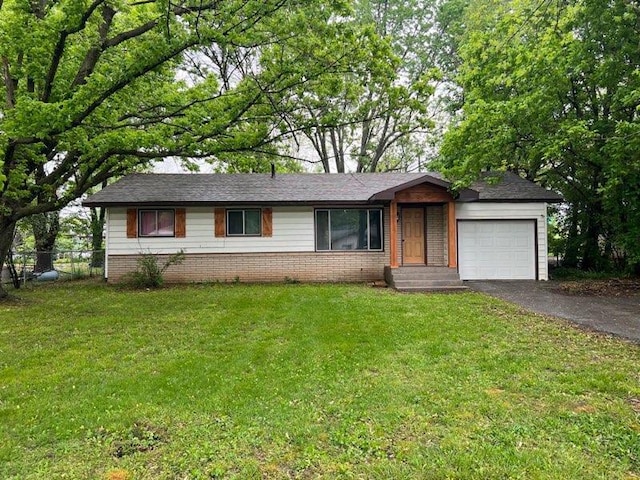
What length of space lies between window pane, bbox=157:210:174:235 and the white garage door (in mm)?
9338

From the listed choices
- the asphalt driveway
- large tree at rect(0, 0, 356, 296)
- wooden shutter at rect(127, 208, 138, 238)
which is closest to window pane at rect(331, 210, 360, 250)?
the asphalt driveway

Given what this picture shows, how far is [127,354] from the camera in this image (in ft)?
16.4

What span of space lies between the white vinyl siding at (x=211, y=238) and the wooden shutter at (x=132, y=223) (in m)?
0.11

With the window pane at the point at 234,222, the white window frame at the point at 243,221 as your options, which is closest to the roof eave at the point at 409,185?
the white window frame at the point at 243,221

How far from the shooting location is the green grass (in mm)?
2598

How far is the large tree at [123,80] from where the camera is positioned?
6.71 m

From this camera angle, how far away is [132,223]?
11742mm

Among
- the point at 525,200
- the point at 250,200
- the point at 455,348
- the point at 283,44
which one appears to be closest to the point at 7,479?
the point at 455,348

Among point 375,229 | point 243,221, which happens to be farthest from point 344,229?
point 243,221

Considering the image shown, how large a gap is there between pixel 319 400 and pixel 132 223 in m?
10.3

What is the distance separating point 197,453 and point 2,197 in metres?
9.50

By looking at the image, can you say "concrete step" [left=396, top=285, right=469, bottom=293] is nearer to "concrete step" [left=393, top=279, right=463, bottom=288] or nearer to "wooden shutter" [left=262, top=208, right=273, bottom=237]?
→ "concrete step" [left=393, top=279, right=463, bottom=288]

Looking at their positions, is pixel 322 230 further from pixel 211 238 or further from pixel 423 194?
pixel 211 238

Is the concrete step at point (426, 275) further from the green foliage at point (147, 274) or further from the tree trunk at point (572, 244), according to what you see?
the green foliage at point (147, 274)
